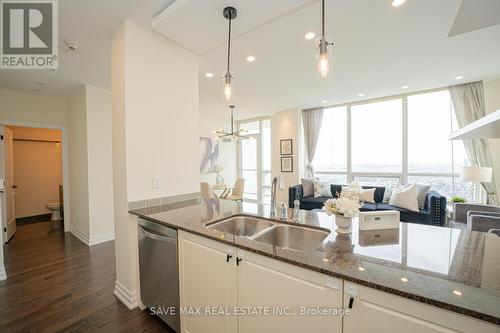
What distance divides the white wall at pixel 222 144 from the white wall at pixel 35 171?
11.8ft

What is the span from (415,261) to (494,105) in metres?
4.70

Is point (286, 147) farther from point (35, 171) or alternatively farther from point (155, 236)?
point (35, 171)

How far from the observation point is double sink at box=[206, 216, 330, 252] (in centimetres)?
147

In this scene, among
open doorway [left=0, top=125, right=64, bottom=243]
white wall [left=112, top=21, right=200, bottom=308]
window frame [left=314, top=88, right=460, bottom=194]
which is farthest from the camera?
open doorway [left=0, top=125, right=64, bottom=243]

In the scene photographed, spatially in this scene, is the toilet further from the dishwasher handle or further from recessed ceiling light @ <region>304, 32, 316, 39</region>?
recessed ceiling light @ <region>304, 32, 316, 39</region>

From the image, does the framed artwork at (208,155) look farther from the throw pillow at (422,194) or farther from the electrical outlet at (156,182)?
the throw pillow at (422,194)

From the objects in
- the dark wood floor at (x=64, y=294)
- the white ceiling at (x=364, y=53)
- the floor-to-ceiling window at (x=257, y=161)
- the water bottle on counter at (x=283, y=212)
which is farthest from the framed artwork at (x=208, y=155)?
the water bottle on counter at (x=283, y=212)

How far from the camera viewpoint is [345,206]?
1.26m

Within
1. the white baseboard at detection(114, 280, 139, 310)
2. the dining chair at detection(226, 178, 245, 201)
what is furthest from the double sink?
the dining chair at detection(226, 178, 245, 201)

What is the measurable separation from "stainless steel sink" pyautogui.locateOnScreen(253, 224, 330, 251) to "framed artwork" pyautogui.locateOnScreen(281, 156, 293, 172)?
4.28m

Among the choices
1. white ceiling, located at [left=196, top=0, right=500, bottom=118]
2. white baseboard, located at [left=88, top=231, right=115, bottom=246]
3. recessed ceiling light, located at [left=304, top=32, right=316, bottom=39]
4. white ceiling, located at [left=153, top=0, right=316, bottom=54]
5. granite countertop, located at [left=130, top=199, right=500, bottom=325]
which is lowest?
white baseboard, located at [left=88, top=231, right=115, bottom=246]

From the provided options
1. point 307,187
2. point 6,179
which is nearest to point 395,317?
point 307,187

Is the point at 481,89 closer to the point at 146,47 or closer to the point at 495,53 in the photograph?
the point at 495,53

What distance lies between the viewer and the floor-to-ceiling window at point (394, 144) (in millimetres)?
4148
